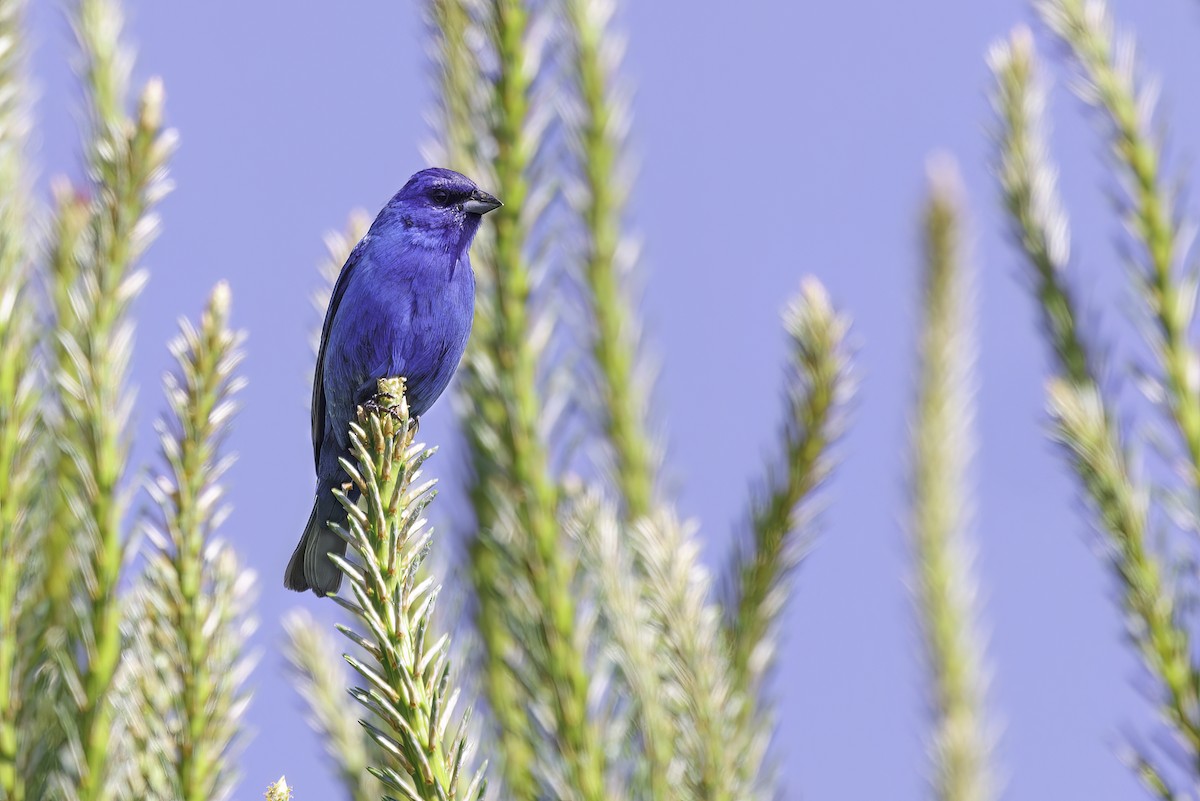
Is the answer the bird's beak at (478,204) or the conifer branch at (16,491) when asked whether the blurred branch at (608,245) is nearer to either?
the bird's beak at (478,204)

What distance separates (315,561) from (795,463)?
186 cm

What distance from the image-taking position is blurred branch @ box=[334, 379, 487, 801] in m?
2.21

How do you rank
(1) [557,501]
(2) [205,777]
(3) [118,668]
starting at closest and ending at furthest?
(2) [205,777]
(3) [118,668]
(1) [557,501]

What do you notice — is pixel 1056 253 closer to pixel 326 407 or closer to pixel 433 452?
pixel 433 452

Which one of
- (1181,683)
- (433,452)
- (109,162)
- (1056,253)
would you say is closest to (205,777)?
(433,452)

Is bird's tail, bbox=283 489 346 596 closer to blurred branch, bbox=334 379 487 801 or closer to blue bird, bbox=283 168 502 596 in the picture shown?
blue bird, bbox=283 168 502 596

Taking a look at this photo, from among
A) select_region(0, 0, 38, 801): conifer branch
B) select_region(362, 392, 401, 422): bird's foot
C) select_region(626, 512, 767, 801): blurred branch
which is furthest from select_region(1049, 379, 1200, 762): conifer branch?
select_region(0, 0, 38, 801): conifer branch

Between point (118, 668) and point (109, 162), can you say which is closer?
point (118, 668)

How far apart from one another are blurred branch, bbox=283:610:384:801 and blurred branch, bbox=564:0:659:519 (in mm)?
922

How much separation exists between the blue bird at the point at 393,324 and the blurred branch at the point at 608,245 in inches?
26.3

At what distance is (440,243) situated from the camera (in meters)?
5.08

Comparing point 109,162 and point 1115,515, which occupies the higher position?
point 109,162

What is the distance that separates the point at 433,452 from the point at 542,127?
3.94 feet

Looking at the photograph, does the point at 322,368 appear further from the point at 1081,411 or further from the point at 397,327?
the point at 1081,411
